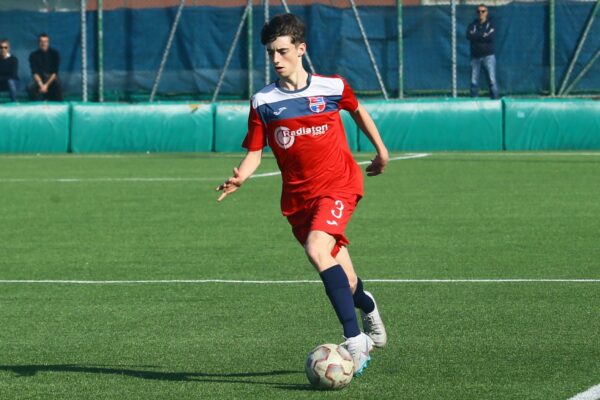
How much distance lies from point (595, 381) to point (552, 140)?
18.5m

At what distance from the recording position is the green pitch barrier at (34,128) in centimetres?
2558

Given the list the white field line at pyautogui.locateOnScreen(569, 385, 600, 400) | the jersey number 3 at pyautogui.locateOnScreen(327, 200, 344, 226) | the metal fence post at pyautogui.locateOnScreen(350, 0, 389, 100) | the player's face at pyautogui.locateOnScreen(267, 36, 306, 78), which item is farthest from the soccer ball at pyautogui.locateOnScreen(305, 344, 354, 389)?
the metal fence post at pyautogui.locateOnScreen(350, 0, 389, 100)

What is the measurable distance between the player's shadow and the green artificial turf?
0.02 metres

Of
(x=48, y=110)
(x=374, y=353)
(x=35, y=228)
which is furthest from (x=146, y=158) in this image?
(x=374, y=353)

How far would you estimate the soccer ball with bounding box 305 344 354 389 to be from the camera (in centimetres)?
A: 660

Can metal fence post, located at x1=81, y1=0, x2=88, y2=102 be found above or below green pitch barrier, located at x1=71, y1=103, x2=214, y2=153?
above

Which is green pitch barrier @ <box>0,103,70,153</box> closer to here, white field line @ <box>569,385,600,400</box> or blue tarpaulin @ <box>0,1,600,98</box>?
blue tarpaulin @ <box>0,1,600,98</box>

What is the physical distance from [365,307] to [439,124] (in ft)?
A: 57.9

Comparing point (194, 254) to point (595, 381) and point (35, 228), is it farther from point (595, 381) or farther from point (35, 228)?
point (595, 381)

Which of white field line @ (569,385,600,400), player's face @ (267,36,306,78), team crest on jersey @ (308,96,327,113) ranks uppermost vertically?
player's face @ (267,36,306,78)

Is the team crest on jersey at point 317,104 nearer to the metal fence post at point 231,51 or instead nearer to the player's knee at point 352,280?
the player's knee at point 352,280

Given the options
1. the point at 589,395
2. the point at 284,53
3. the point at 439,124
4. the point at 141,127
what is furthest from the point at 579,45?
the point at 589,395

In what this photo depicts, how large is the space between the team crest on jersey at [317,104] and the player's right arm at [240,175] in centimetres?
37

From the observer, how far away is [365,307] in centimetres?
764
